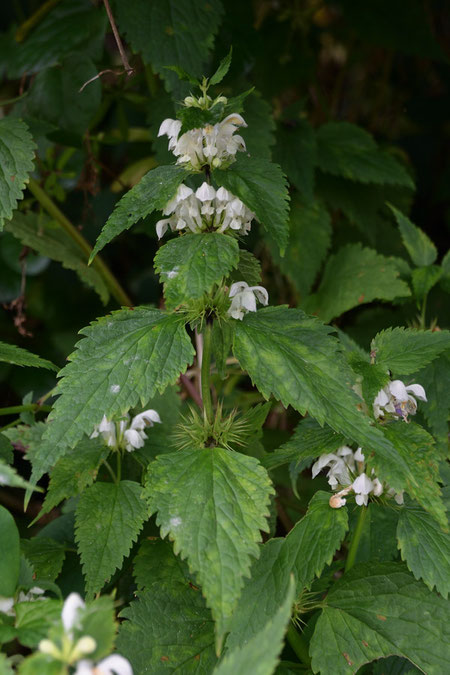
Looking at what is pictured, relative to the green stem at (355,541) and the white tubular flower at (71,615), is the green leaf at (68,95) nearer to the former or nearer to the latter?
the green stem at (355,541)

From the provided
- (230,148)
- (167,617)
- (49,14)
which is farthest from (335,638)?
(49,14)

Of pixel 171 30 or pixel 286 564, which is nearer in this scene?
pixel 286 564

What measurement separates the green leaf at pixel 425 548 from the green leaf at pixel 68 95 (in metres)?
1.00

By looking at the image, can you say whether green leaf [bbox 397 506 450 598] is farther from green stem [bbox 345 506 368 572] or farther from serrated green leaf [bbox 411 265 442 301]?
serrated green leaf [bbox 411 265 442 301]

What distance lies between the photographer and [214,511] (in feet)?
2.37

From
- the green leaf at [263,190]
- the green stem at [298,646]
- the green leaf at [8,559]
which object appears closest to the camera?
the green leaf at [8,559]

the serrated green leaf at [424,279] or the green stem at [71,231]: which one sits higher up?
the green stem at [71,231]

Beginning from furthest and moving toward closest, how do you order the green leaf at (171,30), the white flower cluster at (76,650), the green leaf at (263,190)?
the green leaf at (171,30) → the green leaf at (263,190) → the white flower cluster at (76,650)

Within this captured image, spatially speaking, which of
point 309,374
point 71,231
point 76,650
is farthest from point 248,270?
point 71,231

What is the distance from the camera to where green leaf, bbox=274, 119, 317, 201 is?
4.93 ft

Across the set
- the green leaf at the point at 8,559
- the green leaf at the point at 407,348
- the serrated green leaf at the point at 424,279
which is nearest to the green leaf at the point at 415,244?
the serrated green leaf at the point at 424,279

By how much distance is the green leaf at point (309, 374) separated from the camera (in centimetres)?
69

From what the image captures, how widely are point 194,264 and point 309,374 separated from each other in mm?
172

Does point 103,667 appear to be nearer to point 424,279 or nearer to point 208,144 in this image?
point 208,144
